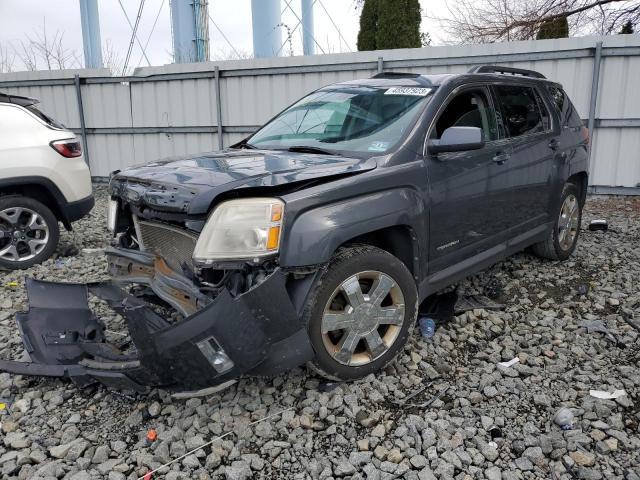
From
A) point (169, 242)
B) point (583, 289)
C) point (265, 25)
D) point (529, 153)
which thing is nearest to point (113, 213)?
point (169, 242)

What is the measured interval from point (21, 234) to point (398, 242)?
4.24 meters

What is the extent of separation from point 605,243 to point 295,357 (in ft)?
16.2

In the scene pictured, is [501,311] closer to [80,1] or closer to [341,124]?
[341,124]

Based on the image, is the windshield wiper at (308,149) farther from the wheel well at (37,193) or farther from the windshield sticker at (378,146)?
the wheel well at (37,193)

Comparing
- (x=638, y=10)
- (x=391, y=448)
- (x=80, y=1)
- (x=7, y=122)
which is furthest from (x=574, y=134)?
(x=80, y=1)

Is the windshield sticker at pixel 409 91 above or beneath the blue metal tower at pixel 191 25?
beneath

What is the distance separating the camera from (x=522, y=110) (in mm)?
4535

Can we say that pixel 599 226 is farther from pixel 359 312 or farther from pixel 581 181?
pixel 359 312

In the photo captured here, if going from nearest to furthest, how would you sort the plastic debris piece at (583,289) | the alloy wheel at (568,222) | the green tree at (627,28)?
the plastic debris piece at (583,289), the alloy wheel at (568,222), the green tree at (627,28)

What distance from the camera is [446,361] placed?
350 cm

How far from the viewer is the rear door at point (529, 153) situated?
4.25 m

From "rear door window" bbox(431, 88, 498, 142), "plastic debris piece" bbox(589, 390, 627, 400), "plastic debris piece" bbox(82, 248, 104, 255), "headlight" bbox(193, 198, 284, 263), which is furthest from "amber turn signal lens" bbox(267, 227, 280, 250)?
"plastic debris piece" bbox(82, 248, 104, 255)

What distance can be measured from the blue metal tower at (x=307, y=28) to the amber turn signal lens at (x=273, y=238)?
21065 mm

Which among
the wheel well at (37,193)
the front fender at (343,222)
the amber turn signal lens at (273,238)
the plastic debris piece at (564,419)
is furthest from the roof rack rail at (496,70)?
the wheel well at (37,193)
